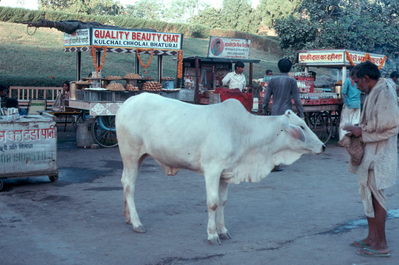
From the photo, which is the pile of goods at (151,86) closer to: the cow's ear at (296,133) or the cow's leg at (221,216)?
the cow's leg at (221,216)

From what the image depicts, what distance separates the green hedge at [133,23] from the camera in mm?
39281

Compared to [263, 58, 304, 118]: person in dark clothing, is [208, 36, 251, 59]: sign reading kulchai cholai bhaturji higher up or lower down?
higher up

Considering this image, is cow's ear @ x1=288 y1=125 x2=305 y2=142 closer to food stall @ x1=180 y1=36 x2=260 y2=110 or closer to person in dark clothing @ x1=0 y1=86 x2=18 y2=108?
person in dark clothing @ x1=0 y1=86 x2=18 y2=108

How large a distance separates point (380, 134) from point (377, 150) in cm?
17

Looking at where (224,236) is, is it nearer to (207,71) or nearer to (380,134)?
(380,134)

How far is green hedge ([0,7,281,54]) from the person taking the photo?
39281mm

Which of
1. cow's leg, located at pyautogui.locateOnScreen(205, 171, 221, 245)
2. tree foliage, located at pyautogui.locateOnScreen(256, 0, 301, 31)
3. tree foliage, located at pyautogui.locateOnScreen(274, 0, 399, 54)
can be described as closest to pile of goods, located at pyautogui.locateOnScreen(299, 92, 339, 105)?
cow's leg, located at pyautogui.locateOnScreen(205, 171, 221, 245)

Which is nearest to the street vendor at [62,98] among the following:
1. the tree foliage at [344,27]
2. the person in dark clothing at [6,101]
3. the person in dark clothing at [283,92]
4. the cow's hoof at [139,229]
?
the person in dark clothing at [6,101]

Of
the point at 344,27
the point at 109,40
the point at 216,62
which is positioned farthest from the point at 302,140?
the point at 344,27

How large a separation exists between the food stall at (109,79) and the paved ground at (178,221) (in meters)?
2.86

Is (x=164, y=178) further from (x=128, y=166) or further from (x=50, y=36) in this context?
(x=50, y=36)

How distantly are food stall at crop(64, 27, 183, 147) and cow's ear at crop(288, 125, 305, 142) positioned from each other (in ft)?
23.2

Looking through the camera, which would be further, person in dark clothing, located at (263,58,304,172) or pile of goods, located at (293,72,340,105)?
pile of goods, located at (293,72,340,105)

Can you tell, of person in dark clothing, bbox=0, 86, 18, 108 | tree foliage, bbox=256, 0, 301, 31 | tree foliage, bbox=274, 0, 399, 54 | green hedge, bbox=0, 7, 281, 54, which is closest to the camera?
person in dark clothing, bbox=0, 86, 18, 108
